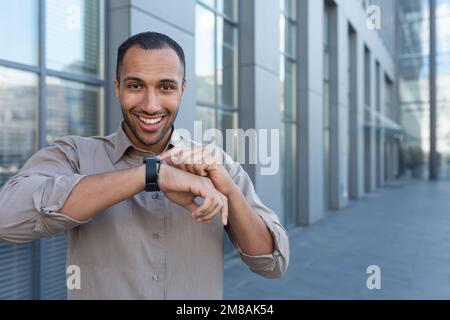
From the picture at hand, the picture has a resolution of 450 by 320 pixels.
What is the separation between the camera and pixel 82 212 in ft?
4.12

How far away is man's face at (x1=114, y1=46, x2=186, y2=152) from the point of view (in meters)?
1.42

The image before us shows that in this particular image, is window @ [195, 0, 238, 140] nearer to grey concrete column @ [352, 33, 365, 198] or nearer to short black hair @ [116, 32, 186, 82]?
short black hair @ [116, 32, 186, 82]

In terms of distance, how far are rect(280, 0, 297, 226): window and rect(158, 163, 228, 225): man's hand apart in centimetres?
766

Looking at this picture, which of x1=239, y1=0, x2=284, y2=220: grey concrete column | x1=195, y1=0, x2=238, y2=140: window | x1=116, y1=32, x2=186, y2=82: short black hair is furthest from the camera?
x1=239, y1=0, x2=284, y2=220: grey concrete column

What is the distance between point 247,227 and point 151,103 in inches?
21.3

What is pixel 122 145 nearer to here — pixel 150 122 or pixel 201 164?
pixel 150 122

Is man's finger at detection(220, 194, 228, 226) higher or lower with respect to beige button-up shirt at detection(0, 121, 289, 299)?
higher

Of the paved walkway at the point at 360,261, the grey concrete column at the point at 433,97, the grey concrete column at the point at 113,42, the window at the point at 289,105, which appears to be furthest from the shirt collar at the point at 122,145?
the grey concrete column at the point at 433,97

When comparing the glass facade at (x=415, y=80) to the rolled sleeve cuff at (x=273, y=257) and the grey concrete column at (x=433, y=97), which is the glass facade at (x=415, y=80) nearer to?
the grey concrete column at (x=433, y=97)

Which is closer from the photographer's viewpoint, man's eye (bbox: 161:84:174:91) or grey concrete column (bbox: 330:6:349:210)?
man's eye (bbox: 161:84:174:91)

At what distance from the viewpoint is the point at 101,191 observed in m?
1.24

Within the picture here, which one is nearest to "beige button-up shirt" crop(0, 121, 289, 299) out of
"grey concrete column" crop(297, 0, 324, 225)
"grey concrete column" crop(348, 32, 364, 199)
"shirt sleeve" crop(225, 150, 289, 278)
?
"shirt sleeve" crop(225, 150, 289, 278)

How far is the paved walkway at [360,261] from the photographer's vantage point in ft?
16.5

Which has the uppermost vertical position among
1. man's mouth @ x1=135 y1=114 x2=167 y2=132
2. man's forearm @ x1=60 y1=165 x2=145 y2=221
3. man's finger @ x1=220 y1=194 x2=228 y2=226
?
man's mouth @ x1=135 y1=114 x2=167 y2=132
